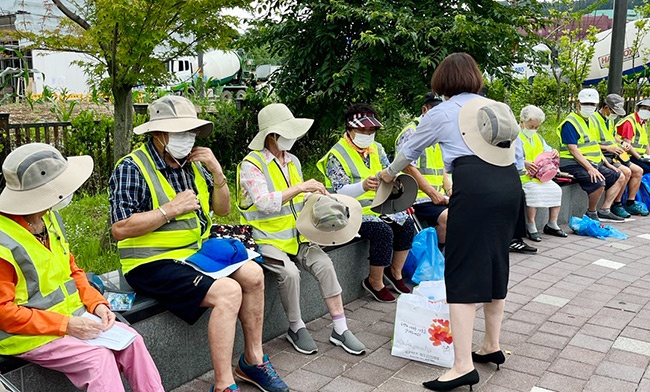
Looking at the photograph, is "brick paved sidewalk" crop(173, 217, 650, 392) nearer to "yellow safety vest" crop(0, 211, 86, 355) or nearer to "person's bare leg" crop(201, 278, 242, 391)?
"person's bare leg" crop(201, 278, 242, 391)

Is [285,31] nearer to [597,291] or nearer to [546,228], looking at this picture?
[546,228]

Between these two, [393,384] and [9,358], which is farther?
[393,384]

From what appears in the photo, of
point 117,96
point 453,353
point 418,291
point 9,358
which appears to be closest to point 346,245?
point 418,291

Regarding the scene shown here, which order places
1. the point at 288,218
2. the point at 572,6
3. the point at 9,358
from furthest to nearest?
the point at 572,6, the point at 288,218, the point at 9,358

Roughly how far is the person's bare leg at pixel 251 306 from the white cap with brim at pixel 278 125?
93cm

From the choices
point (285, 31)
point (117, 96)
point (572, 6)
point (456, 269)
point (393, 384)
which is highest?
point (572, 6)

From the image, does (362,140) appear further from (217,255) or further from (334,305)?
(217,255)

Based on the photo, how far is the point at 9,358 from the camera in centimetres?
288

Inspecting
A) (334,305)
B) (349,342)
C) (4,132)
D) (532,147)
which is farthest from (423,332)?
(4,132)

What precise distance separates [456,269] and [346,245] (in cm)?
156

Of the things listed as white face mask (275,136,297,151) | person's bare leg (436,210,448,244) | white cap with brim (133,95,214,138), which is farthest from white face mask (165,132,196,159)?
person's bare leg (436,210,448,244)

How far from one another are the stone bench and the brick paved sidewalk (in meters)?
0.10

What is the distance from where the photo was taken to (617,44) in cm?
998

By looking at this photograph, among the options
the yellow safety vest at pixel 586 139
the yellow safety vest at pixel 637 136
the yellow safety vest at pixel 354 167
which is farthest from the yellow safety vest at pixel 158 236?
the yellow safety vest at pixel 637 136
